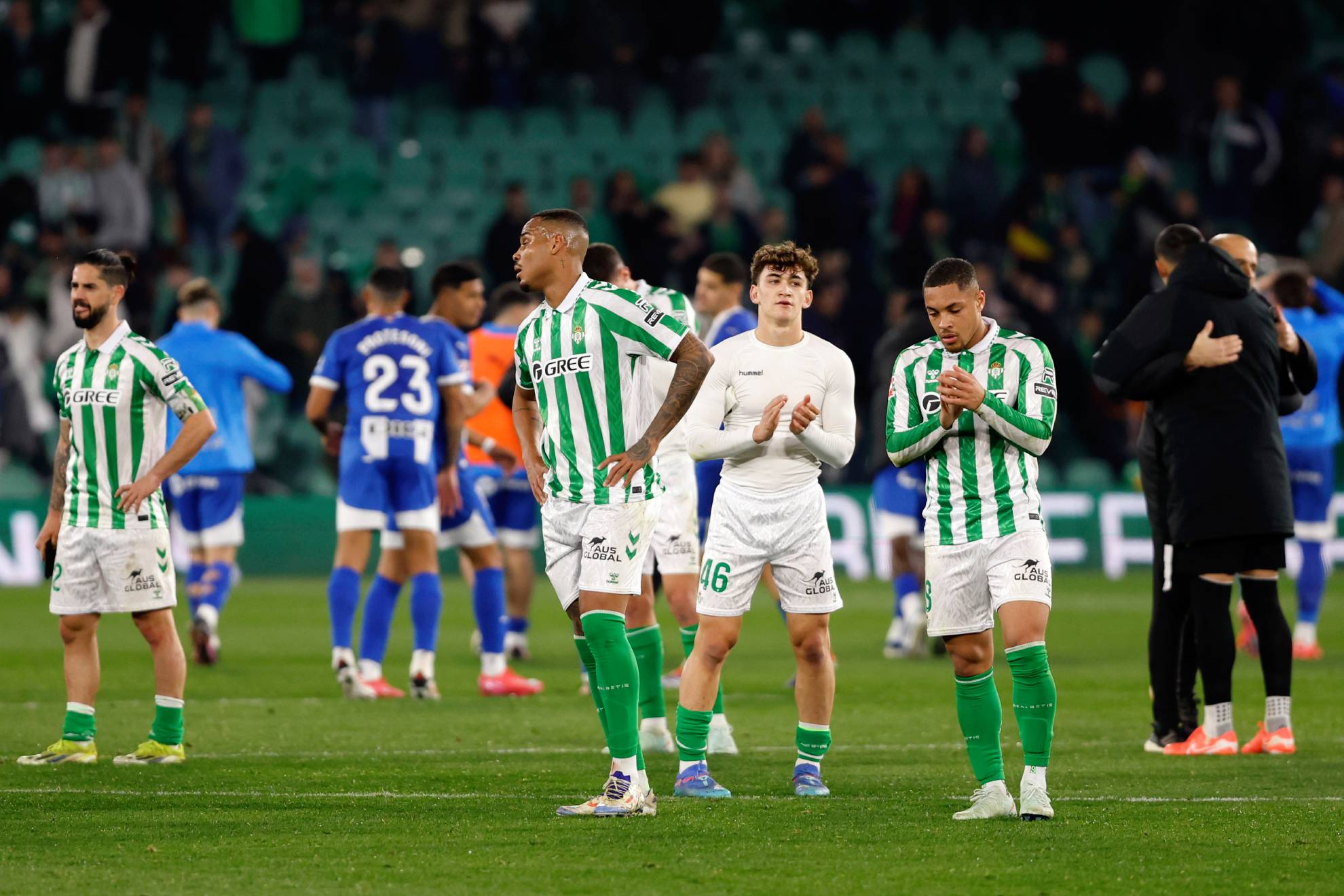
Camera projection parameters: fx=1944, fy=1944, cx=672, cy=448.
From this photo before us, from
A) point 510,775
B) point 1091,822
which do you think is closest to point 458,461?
point 510,775

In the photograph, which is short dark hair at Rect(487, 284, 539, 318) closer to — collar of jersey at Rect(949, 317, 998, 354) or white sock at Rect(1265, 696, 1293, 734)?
white sock at Rect(1265, 696, 1293, 734)

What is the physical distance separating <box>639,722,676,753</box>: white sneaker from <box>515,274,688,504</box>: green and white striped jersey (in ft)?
6.19

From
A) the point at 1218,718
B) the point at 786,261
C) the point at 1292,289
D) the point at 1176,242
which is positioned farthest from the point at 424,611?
the point at 1292,289

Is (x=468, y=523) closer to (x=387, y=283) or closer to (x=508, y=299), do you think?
(x=387, y=283)

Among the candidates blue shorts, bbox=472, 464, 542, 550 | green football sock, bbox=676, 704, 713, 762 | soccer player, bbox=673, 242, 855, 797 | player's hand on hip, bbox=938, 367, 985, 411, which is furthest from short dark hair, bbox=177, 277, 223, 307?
player's hand on hip, bbox=938, 367, 985, 411

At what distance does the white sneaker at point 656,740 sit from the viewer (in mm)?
8469

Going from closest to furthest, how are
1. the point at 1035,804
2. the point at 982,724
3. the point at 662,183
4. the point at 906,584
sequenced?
1. the point at 1035,804
2. the point at 982,724
3. the point at 906,584
4. the point at 662,183

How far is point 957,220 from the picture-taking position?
22.1 meters

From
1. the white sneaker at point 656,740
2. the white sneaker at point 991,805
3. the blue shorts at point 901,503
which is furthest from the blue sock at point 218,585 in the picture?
the white sneaker at point 991,805

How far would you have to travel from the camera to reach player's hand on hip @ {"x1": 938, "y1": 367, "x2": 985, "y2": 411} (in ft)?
21.3

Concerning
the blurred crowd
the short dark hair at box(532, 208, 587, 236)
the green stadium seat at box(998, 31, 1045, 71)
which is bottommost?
the short dark hair at box(532, 208, 587, 236)

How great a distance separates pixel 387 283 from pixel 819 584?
4247 millimetres

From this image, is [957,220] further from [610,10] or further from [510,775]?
[510,775]

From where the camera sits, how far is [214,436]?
1317 cm
